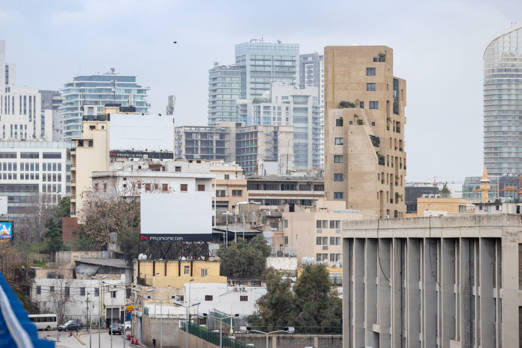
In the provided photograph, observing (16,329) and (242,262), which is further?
(242,262)

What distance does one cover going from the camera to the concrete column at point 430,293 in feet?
149

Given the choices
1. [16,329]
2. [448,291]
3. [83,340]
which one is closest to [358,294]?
[448,291]

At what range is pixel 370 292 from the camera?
55.3 metres

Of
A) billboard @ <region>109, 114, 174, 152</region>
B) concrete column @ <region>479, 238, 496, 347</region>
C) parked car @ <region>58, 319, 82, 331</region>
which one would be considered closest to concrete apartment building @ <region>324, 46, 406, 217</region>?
billboard @ <region>109, 114, 174, 152</region>

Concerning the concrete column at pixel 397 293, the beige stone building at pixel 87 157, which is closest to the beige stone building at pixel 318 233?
the beige stone building at pixel 87 157

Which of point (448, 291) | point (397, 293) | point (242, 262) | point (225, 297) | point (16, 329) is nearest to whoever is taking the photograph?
point (16, 329)

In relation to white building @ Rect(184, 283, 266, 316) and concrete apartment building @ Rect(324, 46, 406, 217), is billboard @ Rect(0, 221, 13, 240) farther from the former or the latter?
concrete apartment building @ Rect(324, 46, 406, 217)

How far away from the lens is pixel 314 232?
371 feet

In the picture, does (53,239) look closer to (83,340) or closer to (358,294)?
(83,340)

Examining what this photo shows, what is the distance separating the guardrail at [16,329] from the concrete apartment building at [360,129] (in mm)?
112050

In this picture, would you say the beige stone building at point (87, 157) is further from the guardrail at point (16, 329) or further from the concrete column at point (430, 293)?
the guardrail at point (16, 329)

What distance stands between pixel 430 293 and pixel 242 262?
5977cm

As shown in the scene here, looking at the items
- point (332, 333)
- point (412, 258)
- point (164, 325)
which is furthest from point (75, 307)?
point (412, 258)

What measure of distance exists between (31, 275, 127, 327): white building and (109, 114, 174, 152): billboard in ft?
124
